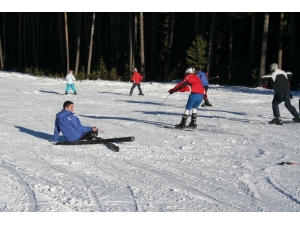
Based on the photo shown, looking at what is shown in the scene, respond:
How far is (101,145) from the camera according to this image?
9.74 meters

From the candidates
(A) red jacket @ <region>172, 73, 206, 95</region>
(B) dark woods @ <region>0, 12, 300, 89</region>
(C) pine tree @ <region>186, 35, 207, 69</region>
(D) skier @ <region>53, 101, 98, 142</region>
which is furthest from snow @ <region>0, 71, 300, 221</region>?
(B) dark woods @ <region>0, 12, 300, 89</region>

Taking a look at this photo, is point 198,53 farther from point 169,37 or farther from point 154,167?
point 154,167

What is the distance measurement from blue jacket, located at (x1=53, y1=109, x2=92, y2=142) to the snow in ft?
0.98

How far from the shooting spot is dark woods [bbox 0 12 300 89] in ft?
101

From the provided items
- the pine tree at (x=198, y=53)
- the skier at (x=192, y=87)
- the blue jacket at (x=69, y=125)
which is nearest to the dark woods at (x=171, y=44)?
the pine tree at (x=198, y=53)

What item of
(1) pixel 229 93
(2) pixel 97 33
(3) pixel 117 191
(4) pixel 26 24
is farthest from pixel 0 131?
(4) pixel 26 24

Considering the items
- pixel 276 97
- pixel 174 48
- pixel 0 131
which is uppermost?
pixel 174 48

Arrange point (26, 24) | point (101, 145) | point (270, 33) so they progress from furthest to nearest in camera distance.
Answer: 1. point (26, 24)
2. point (270, 33)
3. point (101, 145)

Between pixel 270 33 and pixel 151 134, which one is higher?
pixel 270 33

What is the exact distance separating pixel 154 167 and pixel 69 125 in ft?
8.59

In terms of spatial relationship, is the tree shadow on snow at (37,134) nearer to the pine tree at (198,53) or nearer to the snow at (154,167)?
the snow at (154,167)

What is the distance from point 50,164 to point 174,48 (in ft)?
118

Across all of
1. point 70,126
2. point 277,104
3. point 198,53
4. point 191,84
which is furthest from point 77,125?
point 198,53

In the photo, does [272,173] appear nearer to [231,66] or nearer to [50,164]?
[50,164]
